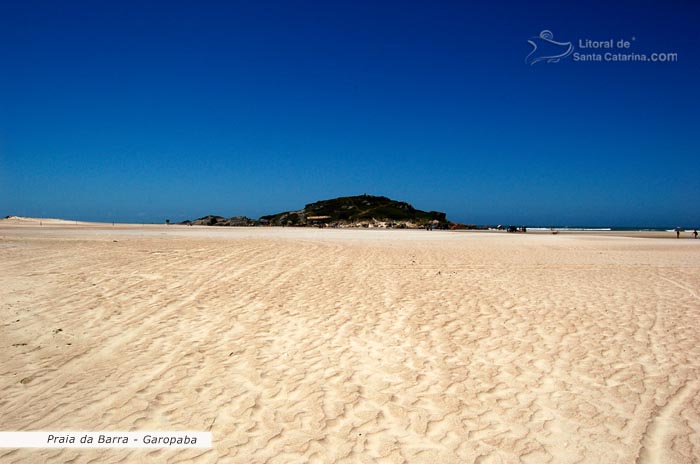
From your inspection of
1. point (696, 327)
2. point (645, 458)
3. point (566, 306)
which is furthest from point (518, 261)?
point (645, 458)

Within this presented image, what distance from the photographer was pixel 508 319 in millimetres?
9203

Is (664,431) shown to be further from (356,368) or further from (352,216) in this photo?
(352,216)

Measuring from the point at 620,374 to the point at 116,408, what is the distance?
24.9 ft

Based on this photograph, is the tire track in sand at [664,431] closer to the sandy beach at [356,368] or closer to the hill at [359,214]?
the sandy beach at [356,368]

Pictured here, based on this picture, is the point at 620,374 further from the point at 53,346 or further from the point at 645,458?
the point at 53,346
